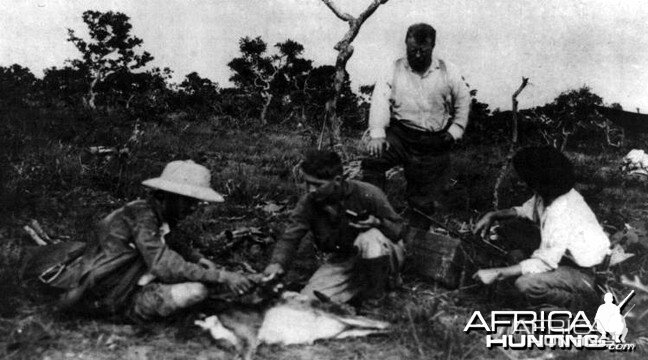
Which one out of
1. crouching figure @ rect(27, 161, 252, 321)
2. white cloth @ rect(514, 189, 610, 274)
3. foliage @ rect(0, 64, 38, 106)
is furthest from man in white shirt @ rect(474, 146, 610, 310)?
foliage @ rect(0, 64, 38, 106)

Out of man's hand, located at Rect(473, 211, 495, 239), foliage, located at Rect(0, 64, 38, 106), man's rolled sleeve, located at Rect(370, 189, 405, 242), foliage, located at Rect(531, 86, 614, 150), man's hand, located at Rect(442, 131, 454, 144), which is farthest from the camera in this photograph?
foliage, located at Rect(531, 86, 614, 150)

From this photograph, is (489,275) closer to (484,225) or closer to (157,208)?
(484,225)

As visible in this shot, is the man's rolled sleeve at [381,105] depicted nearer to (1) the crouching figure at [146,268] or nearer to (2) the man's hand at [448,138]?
(2) the man's hand at [448,138]

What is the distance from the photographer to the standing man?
15.2ft

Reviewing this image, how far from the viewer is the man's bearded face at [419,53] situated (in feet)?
14.7

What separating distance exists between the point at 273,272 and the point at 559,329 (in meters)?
1.85

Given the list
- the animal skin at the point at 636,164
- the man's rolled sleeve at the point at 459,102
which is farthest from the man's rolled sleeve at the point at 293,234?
the animal skin at the point at 636,164

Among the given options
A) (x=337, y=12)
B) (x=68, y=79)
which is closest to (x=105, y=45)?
(x=68, y=79)

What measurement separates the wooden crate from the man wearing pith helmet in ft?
5.77

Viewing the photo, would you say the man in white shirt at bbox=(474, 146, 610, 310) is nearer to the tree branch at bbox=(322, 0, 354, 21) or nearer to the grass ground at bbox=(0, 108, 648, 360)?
the grass ground at bbox=(0, 108, 648, 360)

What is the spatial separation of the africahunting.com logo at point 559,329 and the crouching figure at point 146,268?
1.60m

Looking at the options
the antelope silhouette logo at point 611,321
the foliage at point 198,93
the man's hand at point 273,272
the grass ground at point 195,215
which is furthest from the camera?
the foliage at point 198,93

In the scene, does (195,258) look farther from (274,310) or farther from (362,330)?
(362,330)

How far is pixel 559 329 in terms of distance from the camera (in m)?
3.32
